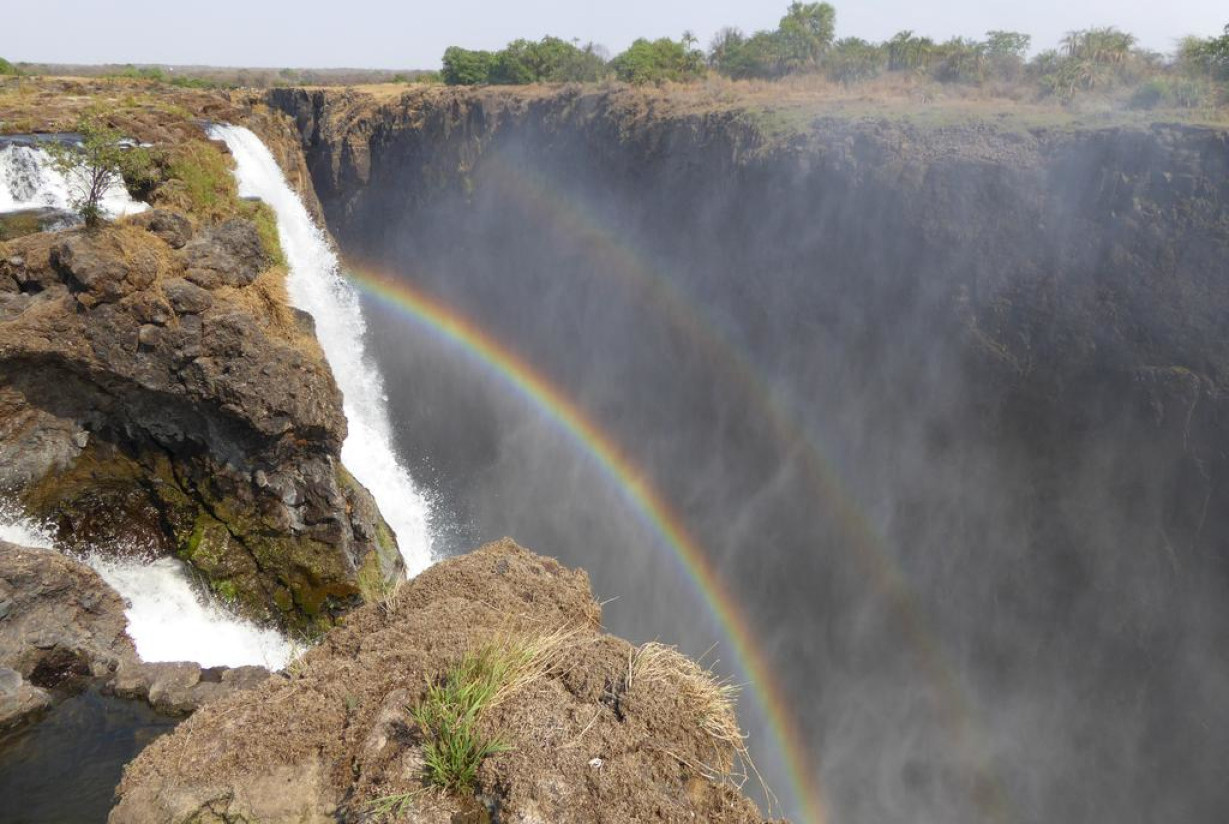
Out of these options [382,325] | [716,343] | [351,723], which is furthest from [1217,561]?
[382,325]

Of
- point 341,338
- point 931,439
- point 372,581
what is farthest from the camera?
point 341,338

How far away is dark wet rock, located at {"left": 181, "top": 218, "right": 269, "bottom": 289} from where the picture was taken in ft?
42.3

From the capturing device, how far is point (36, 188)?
15.7 m

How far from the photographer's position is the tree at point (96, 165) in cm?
1358

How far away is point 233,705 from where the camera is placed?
4934 mm

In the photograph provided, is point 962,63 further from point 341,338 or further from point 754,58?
point 341,338

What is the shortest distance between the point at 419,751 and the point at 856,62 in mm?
36050

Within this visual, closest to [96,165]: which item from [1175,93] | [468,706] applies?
[468,706]

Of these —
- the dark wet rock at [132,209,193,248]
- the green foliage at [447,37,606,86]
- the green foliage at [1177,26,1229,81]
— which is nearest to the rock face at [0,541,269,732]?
the dark wet rock at [132,209,193,248]

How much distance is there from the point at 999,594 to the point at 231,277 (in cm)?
1966

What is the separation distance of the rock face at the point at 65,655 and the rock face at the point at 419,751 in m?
5.19

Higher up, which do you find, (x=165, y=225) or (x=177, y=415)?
(x=165, y=225)

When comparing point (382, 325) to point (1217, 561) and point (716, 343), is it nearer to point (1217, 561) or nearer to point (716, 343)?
point (716, 343)

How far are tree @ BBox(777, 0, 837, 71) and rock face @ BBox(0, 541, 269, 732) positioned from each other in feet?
119
